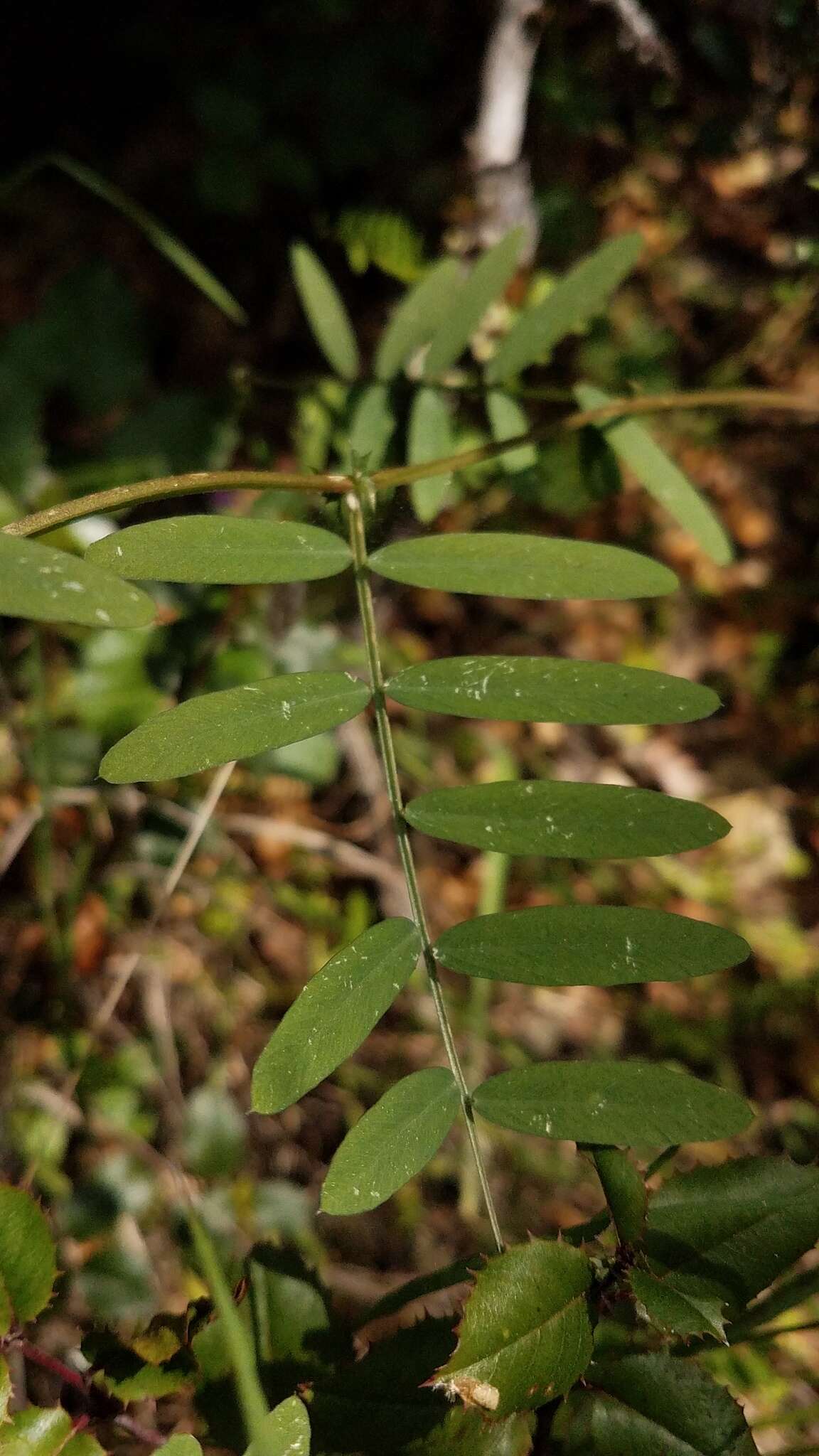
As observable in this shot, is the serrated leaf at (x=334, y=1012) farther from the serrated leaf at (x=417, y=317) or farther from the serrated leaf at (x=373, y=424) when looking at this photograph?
the serrated leaf at (x=417, y=317)

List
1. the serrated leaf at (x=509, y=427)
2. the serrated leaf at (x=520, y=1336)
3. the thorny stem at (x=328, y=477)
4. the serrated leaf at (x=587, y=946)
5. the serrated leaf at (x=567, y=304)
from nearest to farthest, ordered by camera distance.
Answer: the serrated leaf at (x=520, y=1336) < the serrated leaf at (x=587, y=946) < the thorny stem at (x=328, y=477) < the serrated leaf at (x=567, y=304) < the serrated leaf at (x=509, y=427)

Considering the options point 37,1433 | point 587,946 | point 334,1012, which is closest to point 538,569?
point 587,946

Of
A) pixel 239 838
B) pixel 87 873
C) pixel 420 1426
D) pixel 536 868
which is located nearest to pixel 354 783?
pixel 239 838

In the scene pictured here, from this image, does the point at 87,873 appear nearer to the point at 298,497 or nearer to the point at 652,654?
the point at 298,497

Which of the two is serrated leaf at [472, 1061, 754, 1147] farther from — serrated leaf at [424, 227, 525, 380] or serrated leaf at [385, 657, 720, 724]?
serrated leaf at [424, 227, 525, 380]

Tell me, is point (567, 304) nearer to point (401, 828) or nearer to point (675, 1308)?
point (401, 828)

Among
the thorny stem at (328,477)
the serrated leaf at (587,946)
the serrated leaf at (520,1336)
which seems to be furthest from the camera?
the thorny stem at (328,477)

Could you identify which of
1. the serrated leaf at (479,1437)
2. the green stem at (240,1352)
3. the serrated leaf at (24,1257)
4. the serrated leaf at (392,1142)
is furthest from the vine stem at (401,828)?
the serrated leaf at (24,1257)
